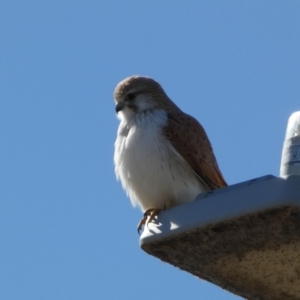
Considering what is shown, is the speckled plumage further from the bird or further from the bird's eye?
the bird's eye

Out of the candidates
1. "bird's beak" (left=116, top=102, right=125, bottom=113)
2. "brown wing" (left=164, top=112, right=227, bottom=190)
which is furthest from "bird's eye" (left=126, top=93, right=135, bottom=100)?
"brown wing" (left=164, top=112, right=227, bottom=190)

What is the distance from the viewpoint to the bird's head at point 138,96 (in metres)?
8.41

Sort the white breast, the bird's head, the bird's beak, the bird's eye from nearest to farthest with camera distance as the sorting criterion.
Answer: the white breast < the bird's head < the bird's beak < the bird's eye

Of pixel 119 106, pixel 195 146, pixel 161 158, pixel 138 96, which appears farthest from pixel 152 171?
pixel 138 96

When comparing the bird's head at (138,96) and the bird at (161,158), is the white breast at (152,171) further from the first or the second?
the bird's head at (138,96)

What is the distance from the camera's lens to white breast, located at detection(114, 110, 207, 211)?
7.44 m

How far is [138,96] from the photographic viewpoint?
870 cm

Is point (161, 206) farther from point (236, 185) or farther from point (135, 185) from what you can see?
point (236, 185)

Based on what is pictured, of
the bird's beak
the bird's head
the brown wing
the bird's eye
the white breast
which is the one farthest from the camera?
the bird's eye

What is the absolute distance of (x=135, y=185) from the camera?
759 centimetres

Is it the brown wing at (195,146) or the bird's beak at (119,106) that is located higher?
the bird's beak at (119,106)

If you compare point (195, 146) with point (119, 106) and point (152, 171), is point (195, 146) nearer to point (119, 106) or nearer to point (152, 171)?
point (152, 171)

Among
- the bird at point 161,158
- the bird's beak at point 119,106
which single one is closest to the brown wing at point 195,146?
the bird at point 161,158

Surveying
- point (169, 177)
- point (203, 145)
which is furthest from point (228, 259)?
point (203, 145)
